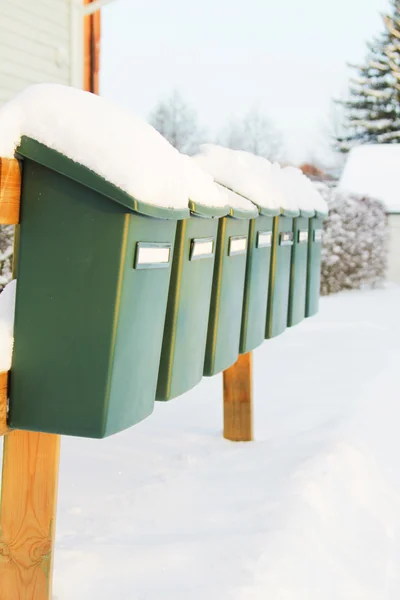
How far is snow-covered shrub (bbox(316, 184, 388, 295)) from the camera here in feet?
47.3

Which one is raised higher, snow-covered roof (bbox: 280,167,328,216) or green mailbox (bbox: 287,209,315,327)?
snow-covered roof (bbox: 280,167,328,216)

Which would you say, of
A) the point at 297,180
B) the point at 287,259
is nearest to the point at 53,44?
the point at 297,180

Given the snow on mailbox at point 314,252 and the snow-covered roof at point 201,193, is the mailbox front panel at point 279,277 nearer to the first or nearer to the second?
the snow on mailbox at point 314,252

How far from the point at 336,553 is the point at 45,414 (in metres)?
1.51

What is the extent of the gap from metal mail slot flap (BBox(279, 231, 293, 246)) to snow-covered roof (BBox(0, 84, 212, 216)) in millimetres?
2253

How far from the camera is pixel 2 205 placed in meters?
2.27

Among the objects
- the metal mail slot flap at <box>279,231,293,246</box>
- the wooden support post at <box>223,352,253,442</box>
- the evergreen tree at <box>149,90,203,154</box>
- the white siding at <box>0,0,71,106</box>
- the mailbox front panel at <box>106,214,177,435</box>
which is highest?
the evergreen tree at <box>149,90,203,154</box>

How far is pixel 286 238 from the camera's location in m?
4.87

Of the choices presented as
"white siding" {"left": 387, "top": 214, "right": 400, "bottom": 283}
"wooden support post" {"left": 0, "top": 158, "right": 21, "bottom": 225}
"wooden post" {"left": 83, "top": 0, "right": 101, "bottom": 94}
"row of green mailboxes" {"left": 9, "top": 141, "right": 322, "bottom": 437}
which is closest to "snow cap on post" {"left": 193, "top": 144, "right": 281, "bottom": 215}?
"row of green mailboxes" {"left": 9, "top": 141, "right": 322, "bottom": 437}

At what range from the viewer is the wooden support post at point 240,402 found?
4.88 metres

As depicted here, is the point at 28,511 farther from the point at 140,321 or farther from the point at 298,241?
the point at 298,241

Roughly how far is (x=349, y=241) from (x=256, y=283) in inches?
418

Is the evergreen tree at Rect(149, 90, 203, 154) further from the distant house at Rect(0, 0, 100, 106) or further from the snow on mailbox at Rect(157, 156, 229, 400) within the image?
the snow on mailbox at Rect(157, 156, 229, 400)

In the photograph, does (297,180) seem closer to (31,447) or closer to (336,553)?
(336,553)
